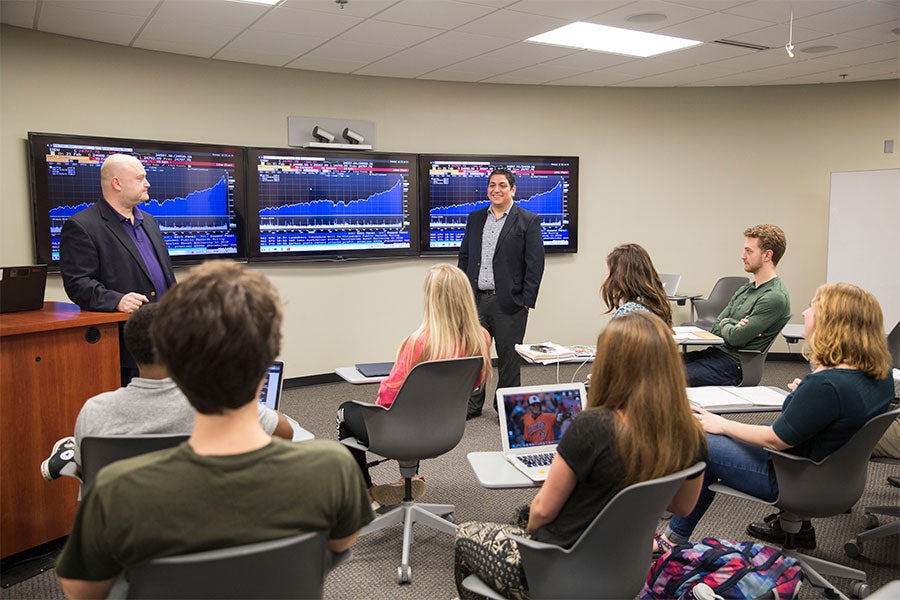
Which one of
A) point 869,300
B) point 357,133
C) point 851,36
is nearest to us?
point 869,300

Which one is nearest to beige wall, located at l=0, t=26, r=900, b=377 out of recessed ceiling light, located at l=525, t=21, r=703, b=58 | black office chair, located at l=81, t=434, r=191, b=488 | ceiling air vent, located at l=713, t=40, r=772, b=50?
recessed ceiling light, located at l=525, t=21, r=703, b=58

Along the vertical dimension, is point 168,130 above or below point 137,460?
above

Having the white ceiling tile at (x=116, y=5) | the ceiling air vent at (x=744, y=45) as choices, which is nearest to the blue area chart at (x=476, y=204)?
the ceiling air vent at (x=744, y=45)

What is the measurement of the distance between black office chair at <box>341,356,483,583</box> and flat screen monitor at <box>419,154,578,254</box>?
3440mm

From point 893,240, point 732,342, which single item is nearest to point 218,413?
point 732,342

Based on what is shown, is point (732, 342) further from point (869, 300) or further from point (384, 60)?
point (384, 60)

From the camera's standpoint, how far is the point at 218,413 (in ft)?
3.92

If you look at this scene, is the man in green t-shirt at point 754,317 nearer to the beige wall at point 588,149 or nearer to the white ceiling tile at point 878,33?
the white ceiling tile at point 878,33

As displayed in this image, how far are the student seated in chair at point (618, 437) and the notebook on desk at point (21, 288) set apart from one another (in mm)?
2357

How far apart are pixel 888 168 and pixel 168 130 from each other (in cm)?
640

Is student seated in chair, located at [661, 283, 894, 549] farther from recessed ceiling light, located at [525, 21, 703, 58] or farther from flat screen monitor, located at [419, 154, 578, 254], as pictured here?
flat screen monitor, located at [419, 154, 578, 254]

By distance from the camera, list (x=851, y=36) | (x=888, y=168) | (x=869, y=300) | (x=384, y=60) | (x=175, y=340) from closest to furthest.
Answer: (x=175, y=340) < (x=869, y=300) < (x=851, y=36) < (x=384, y=60) < (x=888, y=168)

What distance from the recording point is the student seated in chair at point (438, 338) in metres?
2.90

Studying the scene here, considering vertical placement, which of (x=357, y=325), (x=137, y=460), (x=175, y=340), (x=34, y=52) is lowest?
(x=357, y=325)
